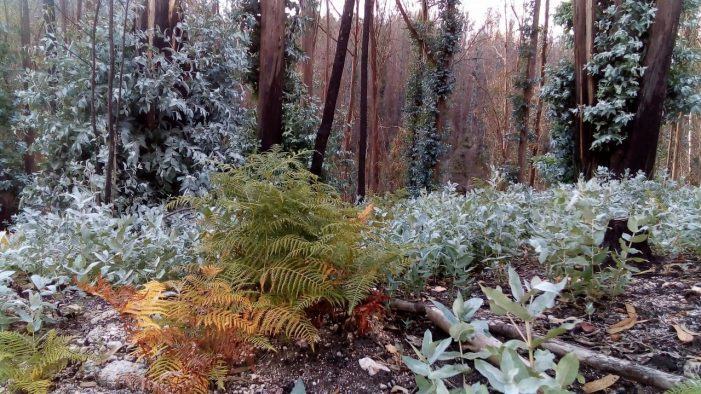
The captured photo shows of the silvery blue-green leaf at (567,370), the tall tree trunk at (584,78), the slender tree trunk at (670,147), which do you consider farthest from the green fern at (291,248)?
the slender tree trunk at (670,147)

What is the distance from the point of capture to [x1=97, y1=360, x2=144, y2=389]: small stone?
1421 mm

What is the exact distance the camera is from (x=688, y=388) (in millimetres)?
977

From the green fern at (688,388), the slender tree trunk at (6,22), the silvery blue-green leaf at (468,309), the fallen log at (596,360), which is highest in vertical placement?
the slender tree trunk at (6,22)

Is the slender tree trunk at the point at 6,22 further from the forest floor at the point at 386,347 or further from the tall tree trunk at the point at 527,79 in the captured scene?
the tall tree trunk at the point at 527,79

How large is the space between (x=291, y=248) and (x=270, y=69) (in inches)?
246

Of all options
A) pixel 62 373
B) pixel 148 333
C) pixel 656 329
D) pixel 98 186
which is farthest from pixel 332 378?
pixel 98 186

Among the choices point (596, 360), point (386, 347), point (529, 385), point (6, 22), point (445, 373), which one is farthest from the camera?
point (6, 22)

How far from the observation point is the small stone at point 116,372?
1.42m

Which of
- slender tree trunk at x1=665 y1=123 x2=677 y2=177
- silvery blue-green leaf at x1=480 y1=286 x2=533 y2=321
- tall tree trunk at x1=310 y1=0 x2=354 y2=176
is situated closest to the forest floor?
silvery blue-green leaf at x1=480 y1=286 x2=533 y2=321

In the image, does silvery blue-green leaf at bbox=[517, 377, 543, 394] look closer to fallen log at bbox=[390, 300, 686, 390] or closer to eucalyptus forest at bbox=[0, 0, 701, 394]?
eucalyptus forest at bbox=[0, 0, 701, 394]

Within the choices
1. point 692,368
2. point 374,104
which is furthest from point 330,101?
point 374,104

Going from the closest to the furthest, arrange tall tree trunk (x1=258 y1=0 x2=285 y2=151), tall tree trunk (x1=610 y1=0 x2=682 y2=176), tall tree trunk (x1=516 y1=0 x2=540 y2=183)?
tall tree trunk (x1=610 y1=0 x2=682 y2=176)
tall tree trunk (x1=258 y1=0 x2=285 y2=151)
tall tree trunk (x1=516 y1=0 x2=540 y2=183)

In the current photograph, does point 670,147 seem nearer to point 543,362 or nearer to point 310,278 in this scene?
point 310,278

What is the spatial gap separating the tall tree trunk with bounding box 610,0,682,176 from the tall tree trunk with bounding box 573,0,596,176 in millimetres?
786
